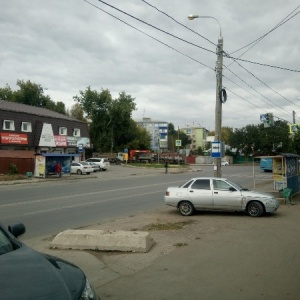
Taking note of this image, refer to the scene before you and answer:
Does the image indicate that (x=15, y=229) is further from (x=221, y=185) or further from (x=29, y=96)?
(x=29, y=96)

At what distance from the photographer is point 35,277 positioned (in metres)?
3.32

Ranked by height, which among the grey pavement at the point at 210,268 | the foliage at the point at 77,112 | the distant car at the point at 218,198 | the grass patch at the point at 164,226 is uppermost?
the foliage at the point at 77,112

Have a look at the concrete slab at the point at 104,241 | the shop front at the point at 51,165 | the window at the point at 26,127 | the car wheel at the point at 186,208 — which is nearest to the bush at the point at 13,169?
the shop front at the point at 51,165

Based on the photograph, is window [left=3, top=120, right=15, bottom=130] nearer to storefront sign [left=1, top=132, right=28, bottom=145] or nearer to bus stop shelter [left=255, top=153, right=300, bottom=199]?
storefront sign [left=1, top=132, right=28, bottom=145]

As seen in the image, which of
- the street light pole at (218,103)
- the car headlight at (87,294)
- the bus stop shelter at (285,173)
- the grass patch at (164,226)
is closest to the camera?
the car headlight at (87,294)

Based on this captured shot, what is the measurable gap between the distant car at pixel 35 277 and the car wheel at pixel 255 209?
33.7ft

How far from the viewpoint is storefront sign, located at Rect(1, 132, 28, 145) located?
38.8m

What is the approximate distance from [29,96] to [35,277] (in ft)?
263

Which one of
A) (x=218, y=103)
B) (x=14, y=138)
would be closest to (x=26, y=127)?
(x=14, y=138)

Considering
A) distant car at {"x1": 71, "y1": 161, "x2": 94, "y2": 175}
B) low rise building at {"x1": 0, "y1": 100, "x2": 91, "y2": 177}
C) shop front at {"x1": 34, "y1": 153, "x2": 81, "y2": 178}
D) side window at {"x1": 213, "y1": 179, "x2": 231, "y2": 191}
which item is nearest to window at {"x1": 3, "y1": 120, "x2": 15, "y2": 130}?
low rise building at {"x1": 0, "y1": 100, "x2": 91, "y2": 177}

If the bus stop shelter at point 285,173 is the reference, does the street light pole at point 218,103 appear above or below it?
above

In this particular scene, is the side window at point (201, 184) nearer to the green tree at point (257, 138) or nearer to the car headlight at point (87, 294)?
the car headlight at point (87, 294)

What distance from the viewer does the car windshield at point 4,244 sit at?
13.2ft

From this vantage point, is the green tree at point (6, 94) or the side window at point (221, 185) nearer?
the side window at point (221, 185)
